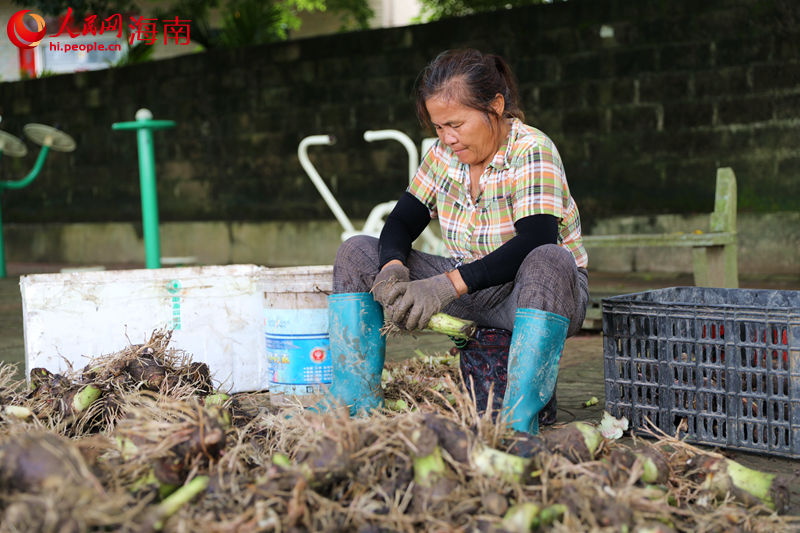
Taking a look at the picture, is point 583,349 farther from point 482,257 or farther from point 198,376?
point 198,376

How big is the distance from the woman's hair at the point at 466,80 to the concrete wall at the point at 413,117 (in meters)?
4.09

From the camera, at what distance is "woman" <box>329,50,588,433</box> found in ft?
7.13

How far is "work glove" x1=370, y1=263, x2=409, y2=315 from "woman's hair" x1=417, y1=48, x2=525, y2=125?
50 cm

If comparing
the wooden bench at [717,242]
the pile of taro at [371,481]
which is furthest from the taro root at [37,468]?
the wooden bench at [717,242]

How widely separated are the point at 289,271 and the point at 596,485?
4.49 ft

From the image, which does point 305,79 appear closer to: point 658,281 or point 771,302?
point 658,281

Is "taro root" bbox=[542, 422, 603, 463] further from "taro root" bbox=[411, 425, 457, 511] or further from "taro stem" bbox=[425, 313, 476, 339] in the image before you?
"taro stem" bbox=[425, 313, 476, 339]

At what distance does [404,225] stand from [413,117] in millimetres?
4760

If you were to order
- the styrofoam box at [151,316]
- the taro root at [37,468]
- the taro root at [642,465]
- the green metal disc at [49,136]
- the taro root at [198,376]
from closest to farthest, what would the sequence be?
the taro root at [37,468], the taro root at [642,465], the taro root at [198,376], the styrofoam box at [151,316], the green metal disc at [49,136]

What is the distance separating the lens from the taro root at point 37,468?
1.39 m

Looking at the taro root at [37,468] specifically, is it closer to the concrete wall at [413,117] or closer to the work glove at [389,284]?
the work glove at [389,284]

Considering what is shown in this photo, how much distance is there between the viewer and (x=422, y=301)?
2197mm

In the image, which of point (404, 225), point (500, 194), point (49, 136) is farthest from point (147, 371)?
point (49, 136)

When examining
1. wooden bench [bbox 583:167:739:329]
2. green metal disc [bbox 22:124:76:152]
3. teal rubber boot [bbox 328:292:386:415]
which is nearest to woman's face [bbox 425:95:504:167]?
teal rubber boot [bbox 328:292:386:415]
